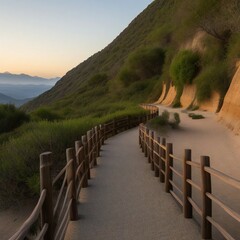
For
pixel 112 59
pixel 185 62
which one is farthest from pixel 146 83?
pixel 112 59

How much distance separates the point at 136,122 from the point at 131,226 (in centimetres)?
2303

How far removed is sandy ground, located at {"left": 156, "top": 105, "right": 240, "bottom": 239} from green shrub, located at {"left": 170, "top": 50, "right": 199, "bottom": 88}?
10.7m

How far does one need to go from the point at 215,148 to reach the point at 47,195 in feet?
45.8

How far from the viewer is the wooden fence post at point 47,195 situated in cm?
487

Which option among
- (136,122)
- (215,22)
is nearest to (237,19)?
(215,22)

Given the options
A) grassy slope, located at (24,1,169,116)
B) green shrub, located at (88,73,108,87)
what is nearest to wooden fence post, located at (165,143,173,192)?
grassy slope, located at (24,1,169,116)

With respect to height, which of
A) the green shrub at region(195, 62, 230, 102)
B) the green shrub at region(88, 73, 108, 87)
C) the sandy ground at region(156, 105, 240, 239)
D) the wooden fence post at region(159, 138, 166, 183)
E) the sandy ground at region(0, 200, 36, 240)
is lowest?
the sandy ground at region(0, 200, 36, 240)

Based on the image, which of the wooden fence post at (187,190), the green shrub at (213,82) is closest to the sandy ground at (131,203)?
the wooden fence post at (187,190)

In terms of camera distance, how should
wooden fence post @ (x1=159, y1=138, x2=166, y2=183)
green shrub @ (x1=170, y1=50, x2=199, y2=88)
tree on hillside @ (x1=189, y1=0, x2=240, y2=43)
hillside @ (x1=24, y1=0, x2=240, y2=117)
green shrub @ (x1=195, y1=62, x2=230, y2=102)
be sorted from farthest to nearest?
green shrub @ (x1=170, y1=50, x2=199, y2=88), hillside @ (x1=24, y1=0, x2=240, y2=117), tree on hillside @ (x1=189, y1=0, x2=240, y2=43), green shrub @ (x1=195, y1=62, x2=230, y2=102), wooden fence post @ (x1=159, y1=138, x2=166, y2=183)

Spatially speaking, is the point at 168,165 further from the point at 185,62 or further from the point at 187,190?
the point at 185,62

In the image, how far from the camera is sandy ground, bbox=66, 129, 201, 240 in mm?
6562

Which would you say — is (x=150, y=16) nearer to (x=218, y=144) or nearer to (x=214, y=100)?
(x=214, y=100)

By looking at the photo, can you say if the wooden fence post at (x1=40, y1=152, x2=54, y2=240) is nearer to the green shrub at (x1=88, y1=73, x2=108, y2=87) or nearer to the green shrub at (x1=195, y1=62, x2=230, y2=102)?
the green shrub at (x1=195, y1=62, x2=230, y2=102)

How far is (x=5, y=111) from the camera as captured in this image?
28.8 metres
